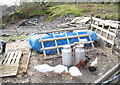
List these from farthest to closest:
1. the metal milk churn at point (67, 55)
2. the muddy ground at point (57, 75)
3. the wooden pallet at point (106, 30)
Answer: the wooden pallet at point (106, 30)
the metal milk churn at point (67, 55)
the muddy ground at point (57, 75)

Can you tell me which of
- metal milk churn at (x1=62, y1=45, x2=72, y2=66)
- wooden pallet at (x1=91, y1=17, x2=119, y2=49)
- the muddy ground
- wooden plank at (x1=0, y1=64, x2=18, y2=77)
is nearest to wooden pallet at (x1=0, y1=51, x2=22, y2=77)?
wooden plank at (x1=0, y1=64, x2=18, y2=77)

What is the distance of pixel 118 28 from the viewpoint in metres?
4.98

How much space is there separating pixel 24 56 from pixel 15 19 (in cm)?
2107

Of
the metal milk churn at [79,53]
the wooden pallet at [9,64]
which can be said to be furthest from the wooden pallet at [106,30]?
the wooden pallet at [9,64]

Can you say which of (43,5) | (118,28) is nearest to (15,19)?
(43,5)

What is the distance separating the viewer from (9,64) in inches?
183

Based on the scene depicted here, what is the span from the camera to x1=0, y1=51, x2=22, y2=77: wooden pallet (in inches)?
161

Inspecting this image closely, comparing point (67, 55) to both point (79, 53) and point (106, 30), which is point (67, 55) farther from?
point (106, 30)

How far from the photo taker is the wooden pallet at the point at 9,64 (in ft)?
13.4

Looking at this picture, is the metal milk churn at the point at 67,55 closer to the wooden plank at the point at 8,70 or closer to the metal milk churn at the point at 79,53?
the metal milk churn at the point at 79,53

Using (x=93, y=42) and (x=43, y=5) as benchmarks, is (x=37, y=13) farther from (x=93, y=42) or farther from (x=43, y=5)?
(x=93, y=42)

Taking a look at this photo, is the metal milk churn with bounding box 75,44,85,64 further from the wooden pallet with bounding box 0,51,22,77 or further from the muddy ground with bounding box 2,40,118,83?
the wooden pallet with bounding box 0,51,22,77

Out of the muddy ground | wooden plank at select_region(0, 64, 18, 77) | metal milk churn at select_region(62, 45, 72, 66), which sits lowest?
the muddy ground

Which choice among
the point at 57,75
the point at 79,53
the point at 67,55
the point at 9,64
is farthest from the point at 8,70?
the point at 79,53
